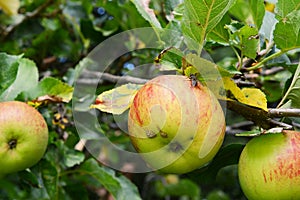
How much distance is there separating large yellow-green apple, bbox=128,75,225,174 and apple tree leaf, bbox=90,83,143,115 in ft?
0.25

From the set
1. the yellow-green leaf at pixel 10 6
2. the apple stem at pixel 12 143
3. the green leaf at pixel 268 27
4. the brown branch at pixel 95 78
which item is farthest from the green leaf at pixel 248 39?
the yellow-green leaf at pixel 10 6

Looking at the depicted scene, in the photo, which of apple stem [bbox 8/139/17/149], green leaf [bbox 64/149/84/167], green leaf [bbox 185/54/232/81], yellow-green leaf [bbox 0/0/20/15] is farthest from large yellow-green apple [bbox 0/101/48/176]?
yellow-green leaf [bbox 0/0/20/15]

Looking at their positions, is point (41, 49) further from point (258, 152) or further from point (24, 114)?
point (258, 152)

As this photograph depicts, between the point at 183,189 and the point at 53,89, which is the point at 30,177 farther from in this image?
the point at 183,189

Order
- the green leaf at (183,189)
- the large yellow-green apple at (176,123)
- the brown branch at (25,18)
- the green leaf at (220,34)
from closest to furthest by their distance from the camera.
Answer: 1. the large yellow-green apple at (176,123)
2. the green leaf at (220,34)
3. the brown branch at (25,18)
4. the green leaf at (183,189)

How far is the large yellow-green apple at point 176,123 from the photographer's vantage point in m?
0.74

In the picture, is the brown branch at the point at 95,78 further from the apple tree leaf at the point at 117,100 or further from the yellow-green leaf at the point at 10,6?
the yellow-green leaf at the point at 10,6

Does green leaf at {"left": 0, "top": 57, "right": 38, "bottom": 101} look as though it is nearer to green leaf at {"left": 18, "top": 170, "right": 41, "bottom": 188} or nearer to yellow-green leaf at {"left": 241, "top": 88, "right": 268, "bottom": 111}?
green leaf at {"left": 18, "top": 170, "right": 41, "bottom": 188}

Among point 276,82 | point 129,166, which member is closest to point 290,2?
point 276,82

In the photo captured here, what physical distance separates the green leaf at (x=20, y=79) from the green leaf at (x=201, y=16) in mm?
445

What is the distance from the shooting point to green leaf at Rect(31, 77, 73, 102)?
1.09 meters

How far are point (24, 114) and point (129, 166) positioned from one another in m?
0.61

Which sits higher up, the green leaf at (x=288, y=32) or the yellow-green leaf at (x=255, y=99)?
the green leaf at (x=288, y=32)

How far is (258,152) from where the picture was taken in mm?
802
